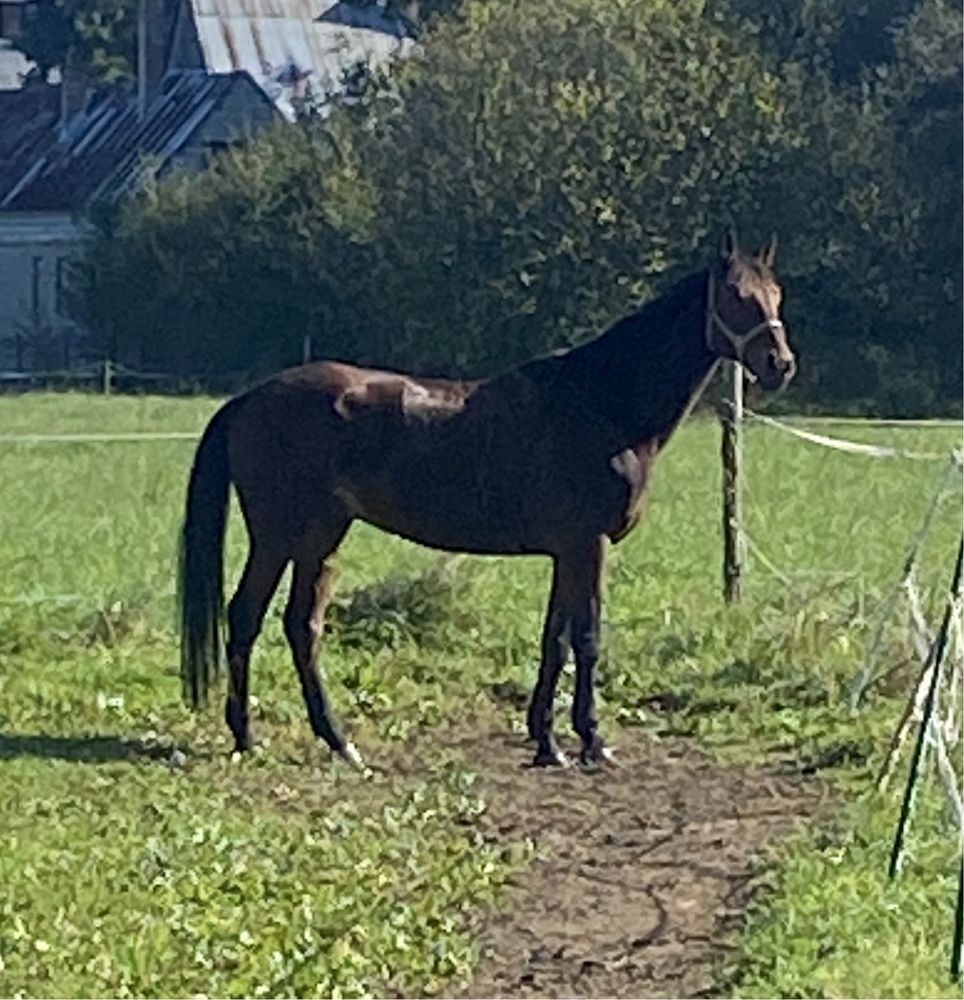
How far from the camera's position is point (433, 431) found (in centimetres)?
920

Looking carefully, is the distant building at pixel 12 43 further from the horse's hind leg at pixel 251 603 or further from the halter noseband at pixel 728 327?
the halter noseband at pixel 728 327

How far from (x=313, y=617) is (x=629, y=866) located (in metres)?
2.33

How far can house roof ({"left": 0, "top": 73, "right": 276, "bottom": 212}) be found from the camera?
151ft

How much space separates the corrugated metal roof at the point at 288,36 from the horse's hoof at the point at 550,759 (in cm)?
3934

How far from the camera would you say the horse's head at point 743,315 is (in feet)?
29.3

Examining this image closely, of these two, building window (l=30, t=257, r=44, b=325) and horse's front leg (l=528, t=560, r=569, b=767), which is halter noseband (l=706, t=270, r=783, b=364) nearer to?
horse's front leg (l=528, t=560, r=569, b=767)

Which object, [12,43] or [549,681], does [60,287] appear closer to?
[12,43]

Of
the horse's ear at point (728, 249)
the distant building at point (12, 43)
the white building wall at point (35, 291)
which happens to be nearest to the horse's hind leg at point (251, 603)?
the horse's ear at point (728, 249)

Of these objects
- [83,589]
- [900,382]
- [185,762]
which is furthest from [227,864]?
[900,382]

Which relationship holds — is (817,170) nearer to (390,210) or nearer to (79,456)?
(390,210)

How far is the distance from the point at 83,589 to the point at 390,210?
78.4 ft

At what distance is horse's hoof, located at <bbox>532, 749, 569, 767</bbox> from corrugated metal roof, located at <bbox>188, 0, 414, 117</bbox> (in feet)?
129

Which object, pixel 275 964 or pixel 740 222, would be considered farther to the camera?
pixel 740 222

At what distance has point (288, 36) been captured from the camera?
51.5m
